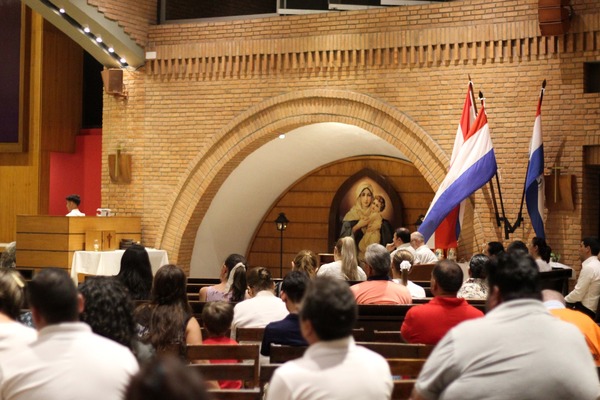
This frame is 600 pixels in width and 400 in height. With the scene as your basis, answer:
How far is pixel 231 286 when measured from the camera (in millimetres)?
8727

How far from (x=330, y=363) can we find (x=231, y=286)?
205 inches

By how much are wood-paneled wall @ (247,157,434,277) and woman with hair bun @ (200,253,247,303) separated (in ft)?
28.7

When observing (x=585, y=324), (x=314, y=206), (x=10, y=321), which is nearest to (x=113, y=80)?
(x=314, y=206)

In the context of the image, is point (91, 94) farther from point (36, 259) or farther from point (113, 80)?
point (36, 259)

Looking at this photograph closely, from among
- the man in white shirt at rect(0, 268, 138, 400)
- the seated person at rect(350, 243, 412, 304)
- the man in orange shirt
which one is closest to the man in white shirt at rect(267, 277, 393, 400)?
the man in white shirt at rect(0, 268, 138, 400)

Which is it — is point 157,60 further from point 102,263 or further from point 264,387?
point 264,387

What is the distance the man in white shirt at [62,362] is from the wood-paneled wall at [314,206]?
14139 millimetres

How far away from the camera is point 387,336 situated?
7.43 metres

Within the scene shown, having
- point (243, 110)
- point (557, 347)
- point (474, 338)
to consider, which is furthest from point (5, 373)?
point (243, 110)

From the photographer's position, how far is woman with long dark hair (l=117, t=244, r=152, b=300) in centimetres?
724

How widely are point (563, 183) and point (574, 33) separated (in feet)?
6.45

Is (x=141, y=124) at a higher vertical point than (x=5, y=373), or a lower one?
higher

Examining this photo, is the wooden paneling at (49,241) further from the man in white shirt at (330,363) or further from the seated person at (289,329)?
the man in white shirt at (330,363)

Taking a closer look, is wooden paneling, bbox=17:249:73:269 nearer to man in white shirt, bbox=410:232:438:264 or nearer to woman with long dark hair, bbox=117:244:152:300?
man in white shirt, bbox=410:232:438:264
